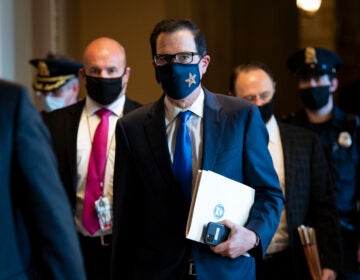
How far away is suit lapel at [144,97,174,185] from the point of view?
271 centimetres

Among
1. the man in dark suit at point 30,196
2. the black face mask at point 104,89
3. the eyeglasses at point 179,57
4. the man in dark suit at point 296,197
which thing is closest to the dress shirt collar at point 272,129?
→ the man in dark suit at point 296,197

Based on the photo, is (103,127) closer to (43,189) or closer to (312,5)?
(43,189)

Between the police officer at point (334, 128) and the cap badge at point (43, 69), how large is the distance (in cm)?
144

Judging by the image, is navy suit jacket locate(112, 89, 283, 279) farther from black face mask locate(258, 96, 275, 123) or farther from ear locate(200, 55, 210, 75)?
black face mask locate(258, 96, 275, 123)

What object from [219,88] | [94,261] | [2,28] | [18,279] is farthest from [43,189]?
[2,28]

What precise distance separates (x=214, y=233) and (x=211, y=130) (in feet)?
1.25

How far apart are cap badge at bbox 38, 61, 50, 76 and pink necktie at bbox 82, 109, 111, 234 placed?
104 centimetres

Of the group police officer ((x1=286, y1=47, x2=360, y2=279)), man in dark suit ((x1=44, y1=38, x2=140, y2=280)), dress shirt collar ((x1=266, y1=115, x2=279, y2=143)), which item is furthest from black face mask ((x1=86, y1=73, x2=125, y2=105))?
police officer ((x1=286, y1=47, x2=360, y2=279))

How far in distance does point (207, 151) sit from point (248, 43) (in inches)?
157

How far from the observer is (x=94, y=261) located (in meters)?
3.53

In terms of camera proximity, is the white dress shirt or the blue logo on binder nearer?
the blue logo on binder

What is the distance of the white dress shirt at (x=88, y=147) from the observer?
3.54 meters

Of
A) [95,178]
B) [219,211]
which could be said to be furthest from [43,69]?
[219,211]

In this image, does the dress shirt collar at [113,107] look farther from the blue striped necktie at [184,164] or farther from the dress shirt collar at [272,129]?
the blue striped necktie at [184,164]
